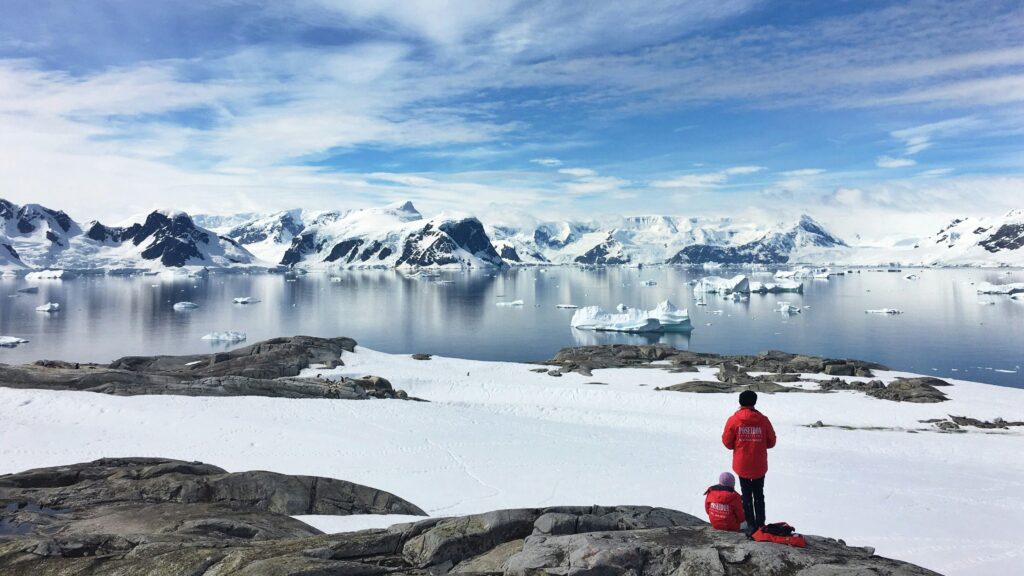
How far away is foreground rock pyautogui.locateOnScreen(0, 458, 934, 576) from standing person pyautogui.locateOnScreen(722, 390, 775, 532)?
2.80 ft

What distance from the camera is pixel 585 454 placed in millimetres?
18969

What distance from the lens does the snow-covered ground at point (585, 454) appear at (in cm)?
1351

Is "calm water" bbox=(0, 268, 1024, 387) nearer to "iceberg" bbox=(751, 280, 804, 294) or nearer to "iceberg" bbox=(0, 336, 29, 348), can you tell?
"iceberg" bbox=(0, 336, 29, 348)

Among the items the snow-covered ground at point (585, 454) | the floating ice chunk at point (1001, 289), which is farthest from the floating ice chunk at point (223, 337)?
the floating ice chunk at point (1001, 289)

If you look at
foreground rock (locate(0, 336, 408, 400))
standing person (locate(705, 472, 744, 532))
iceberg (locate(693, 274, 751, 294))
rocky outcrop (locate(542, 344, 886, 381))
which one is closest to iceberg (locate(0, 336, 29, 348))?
foreground rock (locate(0, 336, 408, 400))

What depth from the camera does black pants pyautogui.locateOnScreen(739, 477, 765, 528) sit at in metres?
8.17

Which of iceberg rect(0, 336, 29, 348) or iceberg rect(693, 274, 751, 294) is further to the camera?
iceberg rect(693, 274, 751, 294)

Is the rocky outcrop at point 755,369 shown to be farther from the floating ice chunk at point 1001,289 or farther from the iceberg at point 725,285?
the floating ice chunk at point 1001,289

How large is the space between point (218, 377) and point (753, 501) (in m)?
27.2

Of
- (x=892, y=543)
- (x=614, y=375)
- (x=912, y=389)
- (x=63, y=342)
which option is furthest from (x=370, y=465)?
(x=63, y=342)

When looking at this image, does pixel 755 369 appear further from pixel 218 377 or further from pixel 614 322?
pixel 218 377

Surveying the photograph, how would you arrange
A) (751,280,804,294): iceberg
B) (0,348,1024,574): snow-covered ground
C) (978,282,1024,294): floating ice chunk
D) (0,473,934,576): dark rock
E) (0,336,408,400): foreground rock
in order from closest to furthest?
(0,473,934,576): dark rock
(0,348,1024,574): snow-covered ground
(0,336,408,400): foreground rock
(978,282,1024,294): floating ice chunk
(751,280,804,294): iceberg

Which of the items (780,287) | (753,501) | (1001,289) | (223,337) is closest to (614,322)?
(223,337)

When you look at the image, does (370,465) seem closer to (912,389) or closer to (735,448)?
(735,448)
